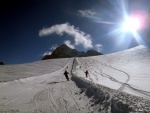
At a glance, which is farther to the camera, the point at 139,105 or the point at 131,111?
the point at 139,105

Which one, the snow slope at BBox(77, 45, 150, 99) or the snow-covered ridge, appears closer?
the snow slope at BBox(77, 45, 150, 99)

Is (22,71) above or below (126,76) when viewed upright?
below

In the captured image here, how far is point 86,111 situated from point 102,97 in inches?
58.5

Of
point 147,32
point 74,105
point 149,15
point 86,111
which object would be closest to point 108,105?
point 86,111

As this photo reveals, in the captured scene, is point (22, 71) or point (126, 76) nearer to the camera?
point (126, 76)

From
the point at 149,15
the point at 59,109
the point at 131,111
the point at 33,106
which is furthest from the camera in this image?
the point at 149,15

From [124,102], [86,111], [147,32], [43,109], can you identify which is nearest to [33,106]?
[43,109]

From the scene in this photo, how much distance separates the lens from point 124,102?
7.96 meters

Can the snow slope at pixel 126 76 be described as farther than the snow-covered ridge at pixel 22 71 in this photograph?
No

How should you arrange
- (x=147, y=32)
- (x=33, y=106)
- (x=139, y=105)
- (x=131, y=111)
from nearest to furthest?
1. (x=131, y=111)
2. (x=139, y=105)
3. (x=33, y=106)
4. (x=147, y=32)

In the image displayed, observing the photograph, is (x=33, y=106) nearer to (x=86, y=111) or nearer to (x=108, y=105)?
(x=86, y=111)

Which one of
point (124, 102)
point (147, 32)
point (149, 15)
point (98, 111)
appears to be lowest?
point (98, 111)

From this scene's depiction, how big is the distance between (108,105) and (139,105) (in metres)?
1.66

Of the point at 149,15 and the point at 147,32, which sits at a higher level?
the point at 149,15
